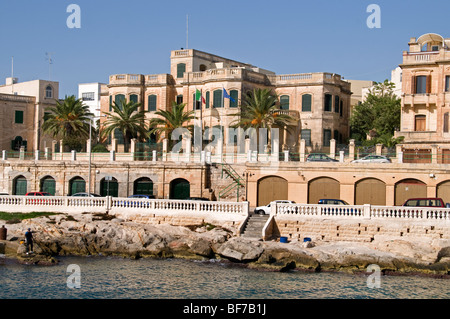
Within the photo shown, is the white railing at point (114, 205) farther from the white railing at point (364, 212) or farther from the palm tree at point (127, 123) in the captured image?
the palm tree at point (127, 123)

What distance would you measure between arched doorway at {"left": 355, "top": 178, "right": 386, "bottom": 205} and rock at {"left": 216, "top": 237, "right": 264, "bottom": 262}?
36.3 ft

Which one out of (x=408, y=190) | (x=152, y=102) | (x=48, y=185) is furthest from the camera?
(x=152, y=102)

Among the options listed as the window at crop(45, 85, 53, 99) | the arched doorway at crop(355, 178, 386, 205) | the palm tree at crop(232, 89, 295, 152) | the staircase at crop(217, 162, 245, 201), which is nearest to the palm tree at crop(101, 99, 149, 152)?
the palm tree at crop(232, 89, 295, 152)

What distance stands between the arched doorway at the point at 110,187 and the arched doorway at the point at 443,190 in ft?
76.0

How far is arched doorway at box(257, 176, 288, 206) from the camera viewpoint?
1604 inches

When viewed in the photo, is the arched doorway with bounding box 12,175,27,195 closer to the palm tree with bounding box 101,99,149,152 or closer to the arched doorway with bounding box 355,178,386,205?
the palm tree with bounding box 101,99,149,152

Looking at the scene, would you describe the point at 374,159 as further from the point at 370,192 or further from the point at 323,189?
the point at 323,189

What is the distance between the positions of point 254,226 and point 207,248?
11.1ft

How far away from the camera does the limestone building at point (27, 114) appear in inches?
2425

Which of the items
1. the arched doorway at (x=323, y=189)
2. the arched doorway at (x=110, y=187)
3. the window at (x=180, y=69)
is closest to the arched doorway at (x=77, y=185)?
the arched doorway at (x=110, y=187)

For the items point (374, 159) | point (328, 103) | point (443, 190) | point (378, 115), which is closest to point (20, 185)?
point (374, 159)

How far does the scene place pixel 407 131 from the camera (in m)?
48.3

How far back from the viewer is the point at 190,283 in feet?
86.3

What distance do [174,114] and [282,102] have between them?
11038mm
